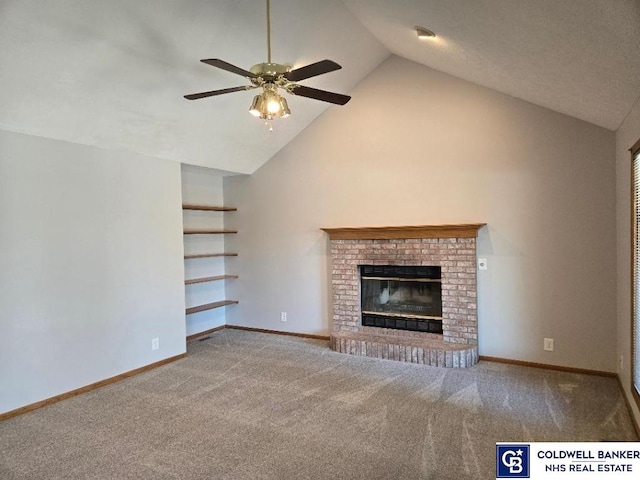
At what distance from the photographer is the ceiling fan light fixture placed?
10.8 feet

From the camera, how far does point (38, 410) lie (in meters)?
3.52

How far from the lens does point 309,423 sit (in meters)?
3.16

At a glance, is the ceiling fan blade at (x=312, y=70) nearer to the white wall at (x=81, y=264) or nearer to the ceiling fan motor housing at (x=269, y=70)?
the ceiling fan motor housing at (x=269, y=70)

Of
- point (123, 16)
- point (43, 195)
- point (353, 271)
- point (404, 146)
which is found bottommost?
point (353, 271)

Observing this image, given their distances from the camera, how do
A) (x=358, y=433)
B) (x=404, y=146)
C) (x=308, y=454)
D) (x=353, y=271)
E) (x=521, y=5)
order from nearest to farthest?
(x=521, y=5) → (x=308, y=454) → (x=358, y=433) → (x=404, y=146) → (x=353, y=271)

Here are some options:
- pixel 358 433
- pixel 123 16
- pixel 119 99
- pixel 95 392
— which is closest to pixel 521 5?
pixel 123 16

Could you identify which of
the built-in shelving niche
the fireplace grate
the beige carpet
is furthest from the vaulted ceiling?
the fireplace grate

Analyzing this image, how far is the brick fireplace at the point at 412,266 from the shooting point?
14.7 feet

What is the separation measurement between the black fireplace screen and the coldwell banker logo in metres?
2.40

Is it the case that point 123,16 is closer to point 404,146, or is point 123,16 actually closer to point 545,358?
point 404,146

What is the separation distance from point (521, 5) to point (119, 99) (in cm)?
317

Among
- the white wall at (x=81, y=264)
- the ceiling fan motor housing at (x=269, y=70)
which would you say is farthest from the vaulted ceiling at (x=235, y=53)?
the ceiling fan motor housing at (x=269, y=70)

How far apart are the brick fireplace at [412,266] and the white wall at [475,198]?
168 mm

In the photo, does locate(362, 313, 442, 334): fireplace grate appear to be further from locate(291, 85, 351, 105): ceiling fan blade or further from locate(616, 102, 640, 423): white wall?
locate(291, 85, 351, 105): ceiling fan blade
